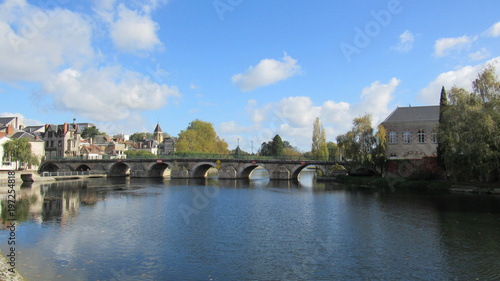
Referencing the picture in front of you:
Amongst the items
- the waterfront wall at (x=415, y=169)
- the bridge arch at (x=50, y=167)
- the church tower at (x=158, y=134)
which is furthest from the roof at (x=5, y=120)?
the waterfront wall at (x=415, y=169)

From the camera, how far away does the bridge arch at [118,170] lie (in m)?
81.1

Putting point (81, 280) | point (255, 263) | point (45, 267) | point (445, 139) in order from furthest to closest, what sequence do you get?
point (445, 139) → point (255, 263) → point (45, 267) → point (81, 280)

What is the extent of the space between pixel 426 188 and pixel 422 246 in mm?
29491

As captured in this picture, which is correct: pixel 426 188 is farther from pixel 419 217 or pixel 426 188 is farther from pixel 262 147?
pixel 262 147

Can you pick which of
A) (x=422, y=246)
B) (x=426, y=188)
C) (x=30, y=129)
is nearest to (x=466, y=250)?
(x=422, y=246)

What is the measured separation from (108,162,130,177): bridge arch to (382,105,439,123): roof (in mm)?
58022

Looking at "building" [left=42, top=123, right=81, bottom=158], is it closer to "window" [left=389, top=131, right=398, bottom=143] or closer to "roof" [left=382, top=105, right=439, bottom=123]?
"roof" [left=382, top=105, right=439, bottom=123]

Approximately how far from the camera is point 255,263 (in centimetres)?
1550

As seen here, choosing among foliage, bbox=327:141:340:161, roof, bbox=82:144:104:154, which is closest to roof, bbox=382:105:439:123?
foliage, bbox=327:141:340:161

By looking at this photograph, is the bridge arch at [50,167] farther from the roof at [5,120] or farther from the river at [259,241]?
the river at [259,241]

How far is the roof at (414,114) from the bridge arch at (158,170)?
45406mm

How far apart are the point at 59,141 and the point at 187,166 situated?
43655 mm

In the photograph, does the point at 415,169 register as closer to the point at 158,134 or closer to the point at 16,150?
the point at 16,150

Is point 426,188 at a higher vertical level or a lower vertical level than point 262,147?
lower
